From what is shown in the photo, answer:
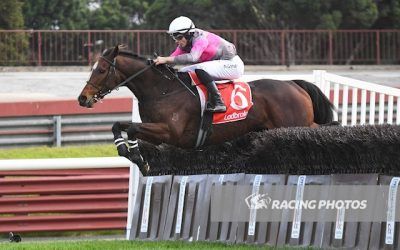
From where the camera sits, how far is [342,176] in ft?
27.9

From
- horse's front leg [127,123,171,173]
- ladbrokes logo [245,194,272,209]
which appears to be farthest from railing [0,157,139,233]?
→ ladbrokes logo [245,194,272,209]

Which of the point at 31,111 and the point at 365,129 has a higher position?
the point at 365,129

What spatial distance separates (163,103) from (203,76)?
618 millimetres

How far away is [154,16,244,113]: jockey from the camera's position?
38.1 ft

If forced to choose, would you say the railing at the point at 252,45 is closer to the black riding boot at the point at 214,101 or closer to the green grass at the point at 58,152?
the green grass at the point at 58,152

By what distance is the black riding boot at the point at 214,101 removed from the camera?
11.6 m

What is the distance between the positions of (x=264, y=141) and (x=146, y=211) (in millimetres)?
2094

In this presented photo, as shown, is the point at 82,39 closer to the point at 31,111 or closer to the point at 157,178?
the point at 31,111

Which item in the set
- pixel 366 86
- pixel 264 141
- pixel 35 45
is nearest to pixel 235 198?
pixel 264 141

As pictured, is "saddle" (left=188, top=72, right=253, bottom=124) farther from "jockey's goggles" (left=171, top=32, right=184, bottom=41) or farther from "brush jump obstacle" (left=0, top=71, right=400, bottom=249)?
"brush jump obstacle" (left=0, top=71, right=400, bottom=249)

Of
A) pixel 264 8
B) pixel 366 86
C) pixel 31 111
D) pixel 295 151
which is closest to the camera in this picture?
pixel 295 151

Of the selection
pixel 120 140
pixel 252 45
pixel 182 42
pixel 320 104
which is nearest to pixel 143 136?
pixel 120 140

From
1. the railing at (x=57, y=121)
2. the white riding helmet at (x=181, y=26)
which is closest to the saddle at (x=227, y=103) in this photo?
the white riding helmet at (x=181, y=26)

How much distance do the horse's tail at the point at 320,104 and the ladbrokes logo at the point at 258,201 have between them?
12.0ft
